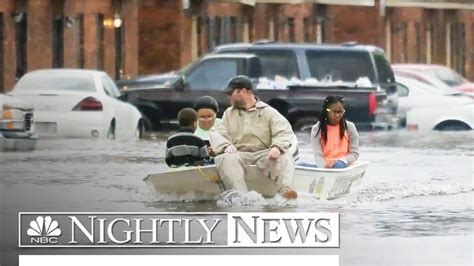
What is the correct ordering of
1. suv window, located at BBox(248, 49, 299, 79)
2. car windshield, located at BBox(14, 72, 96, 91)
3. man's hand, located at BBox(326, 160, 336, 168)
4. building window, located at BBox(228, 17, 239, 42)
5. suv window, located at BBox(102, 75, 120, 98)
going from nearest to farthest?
car windshield, located at BBox(14, 72, 96, 91)
man's hand, located at BBox(326, 160, 336, 168)
suv window, located at BBox(102, 75, 120, 98)
building window, located at BBox(228, 17, 239, 42)
suv window, located at BBox(248, 49, 299, 79)

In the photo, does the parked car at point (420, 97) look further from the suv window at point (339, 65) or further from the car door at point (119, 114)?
the car door at point (119, 114)

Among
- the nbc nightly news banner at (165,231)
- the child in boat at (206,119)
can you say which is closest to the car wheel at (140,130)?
the child in boat at (206,119)

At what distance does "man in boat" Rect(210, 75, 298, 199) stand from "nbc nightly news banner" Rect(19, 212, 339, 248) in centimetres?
83

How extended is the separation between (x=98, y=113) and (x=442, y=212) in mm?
2188

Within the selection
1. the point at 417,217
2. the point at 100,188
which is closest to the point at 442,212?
the point at 417,217

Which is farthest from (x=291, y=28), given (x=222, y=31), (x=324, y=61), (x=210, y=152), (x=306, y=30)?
(x=210, y=152)

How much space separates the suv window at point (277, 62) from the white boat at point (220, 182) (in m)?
1.76

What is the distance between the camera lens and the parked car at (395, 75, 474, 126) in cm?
1427

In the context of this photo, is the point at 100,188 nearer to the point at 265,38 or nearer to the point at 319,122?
the point at 319,122

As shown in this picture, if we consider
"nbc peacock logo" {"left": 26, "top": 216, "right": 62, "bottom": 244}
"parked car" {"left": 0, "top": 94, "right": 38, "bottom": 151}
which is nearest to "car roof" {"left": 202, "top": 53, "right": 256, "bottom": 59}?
"parked car" {"left": 0, "top": 94, "right": 38, "bottom": 151}

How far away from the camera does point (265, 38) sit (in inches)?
553

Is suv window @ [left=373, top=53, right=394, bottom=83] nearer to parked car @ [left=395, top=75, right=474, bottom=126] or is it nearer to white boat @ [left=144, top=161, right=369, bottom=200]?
parked car @ [left=395, top=75, right=474, bottom=126]

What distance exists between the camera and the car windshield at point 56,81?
1208 cm

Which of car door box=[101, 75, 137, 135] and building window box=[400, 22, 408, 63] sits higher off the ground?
building window box=[400, 22, 408, 63]
